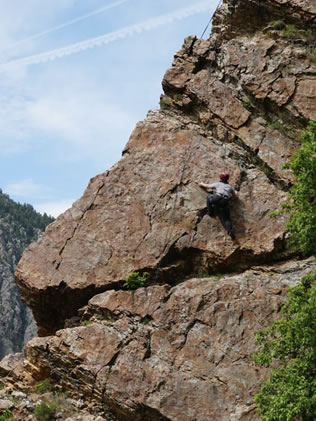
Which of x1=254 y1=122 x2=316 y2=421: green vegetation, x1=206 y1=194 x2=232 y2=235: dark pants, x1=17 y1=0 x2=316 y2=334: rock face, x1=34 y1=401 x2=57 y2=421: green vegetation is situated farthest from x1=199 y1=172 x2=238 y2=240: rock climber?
x1=34 y1=401 x2=57 y2=421: green vegetation

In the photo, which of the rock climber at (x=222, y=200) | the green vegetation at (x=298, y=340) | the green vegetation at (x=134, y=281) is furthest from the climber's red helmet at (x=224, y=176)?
the green vegetation at (x=134, y=281)

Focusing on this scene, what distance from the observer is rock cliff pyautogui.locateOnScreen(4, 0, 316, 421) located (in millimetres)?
15734

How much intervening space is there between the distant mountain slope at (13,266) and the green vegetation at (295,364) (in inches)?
5233

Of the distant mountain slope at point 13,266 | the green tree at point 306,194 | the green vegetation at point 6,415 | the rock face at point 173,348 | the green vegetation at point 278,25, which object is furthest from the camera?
the distant mountain slope at point 13,266

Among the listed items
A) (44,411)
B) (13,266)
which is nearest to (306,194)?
(44,411)

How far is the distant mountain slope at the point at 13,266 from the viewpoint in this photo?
466 ft

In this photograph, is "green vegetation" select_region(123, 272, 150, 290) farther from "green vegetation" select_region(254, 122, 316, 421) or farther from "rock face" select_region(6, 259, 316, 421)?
"green vegetation" select_region(254, 122, 316, 421)

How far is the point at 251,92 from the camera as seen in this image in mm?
19984

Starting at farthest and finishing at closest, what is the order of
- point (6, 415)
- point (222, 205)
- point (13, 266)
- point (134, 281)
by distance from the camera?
point (13, 266), point (222, 205), point (134, 281), point (6, 415)

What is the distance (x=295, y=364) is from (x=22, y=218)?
174 meters

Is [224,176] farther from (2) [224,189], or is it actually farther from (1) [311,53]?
(1) [311,53]

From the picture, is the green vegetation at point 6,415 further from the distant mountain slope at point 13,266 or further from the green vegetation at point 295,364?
the distant mountain slope at point 13,266

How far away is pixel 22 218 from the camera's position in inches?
7062

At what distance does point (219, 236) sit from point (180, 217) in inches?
58.9
